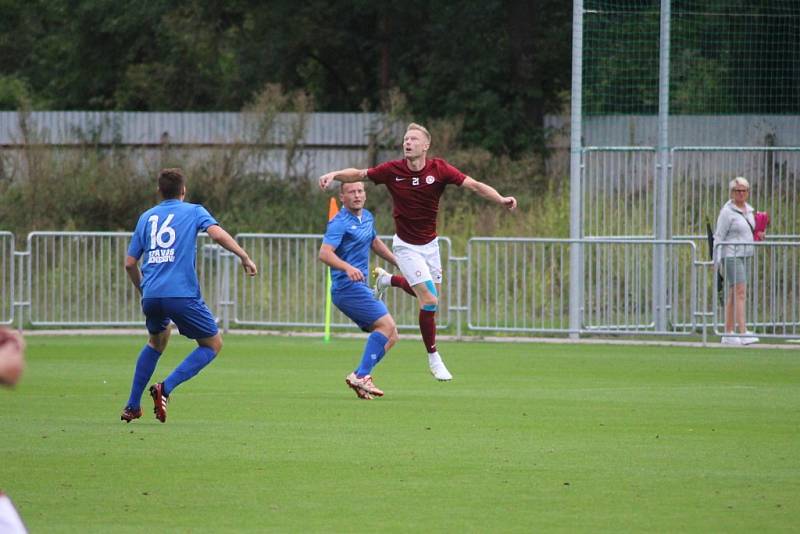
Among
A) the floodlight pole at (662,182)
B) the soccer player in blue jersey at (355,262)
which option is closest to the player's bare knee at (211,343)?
the soccer player in blue jersey at (355,262)

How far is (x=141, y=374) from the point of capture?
37.6ft

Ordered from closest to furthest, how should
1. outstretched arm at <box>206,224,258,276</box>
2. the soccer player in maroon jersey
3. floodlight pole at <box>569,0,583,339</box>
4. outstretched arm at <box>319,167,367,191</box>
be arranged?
outstretched arm at <box>206,224,258,276</box> < outstretched arm at <box>319,167,367,191</box> < the soccer player in maroon jersey < floodlight pole at <box>569,0,583,339</box>

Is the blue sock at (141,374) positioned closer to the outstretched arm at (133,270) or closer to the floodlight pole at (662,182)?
the outstretched arm at (133,270)

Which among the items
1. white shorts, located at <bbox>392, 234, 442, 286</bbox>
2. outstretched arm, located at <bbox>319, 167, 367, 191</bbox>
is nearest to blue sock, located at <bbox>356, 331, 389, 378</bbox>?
white shorts, located at <bbox>392, 234, 442, 286</bbox>

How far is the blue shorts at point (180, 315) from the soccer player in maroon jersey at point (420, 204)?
109 inches

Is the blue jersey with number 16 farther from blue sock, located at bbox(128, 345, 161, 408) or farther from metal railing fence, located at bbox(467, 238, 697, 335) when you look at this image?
metal railing fence, located at bbox(467, 238, 697, 335)

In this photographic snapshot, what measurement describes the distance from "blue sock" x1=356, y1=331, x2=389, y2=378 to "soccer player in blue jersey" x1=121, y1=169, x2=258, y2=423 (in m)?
2.06

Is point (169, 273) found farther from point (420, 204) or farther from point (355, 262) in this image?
point (420, 204)

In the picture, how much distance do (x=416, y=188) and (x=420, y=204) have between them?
16 centimetres

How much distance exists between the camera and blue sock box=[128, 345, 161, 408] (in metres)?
11.4

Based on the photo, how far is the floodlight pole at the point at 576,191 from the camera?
70.7ft

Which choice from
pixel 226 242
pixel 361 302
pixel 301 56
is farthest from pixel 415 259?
pixel 301 56

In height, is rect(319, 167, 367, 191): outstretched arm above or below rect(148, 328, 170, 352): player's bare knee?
above

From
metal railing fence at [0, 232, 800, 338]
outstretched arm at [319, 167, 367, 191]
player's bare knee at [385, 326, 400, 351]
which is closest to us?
outstretched arm at [319, 167, 367, 191]
